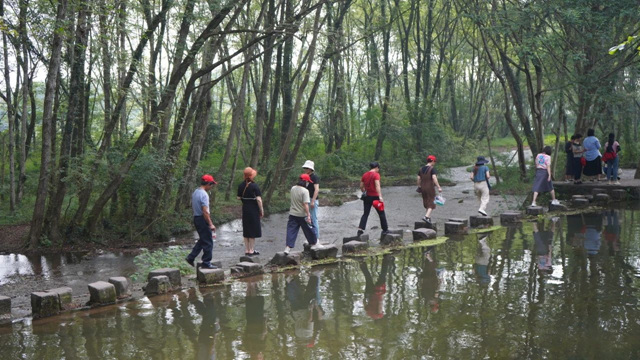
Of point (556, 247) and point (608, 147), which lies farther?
point (608, 147)

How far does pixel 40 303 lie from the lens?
26.1 feet

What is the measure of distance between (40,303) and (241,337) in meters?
3.02

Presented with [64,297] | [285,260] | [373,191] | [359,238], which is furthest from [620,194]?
[64,297]

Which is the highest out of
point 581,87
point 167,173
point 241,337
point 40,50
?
point 40,50

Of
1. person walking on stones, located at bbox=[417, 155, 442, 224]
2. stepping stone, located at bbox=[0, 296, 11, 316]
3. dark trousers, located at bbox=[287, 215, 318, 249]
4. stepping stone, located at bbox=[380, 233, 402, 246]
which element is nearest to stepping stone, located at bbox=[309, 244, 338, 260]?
dark trousers, located at bbox=[287, 215, 318, 249]

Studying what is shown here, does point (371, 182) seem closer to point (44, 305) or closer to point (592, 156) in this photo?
point (44, 305)

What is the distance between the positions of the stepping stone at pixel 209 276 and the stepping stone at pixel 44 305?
2236mm

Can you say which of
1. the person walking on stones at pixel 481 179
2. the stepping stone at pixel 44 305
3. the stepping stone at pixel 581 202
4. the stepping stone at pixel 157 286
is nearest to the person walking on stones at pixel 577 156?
the stepping stone at pixel 581 202

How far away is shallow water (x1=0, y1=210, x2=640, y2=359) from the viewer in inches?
254

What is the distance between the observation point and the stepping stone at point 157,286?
8.98 meters

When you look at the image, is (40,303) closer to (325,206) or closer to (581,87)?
(325,206)

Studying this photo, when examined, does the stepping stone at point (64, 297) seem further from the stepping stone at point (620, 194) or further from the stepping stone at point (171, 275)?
the stepping stone at point (620, 194)

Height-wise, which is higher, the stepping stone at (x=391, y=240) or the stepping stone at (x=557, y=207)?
the stepping stone at (x=557, y=207)

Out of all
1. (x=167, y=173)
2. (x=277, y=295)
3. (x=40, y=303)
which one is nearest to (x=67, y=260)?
(x=167, y=173)
